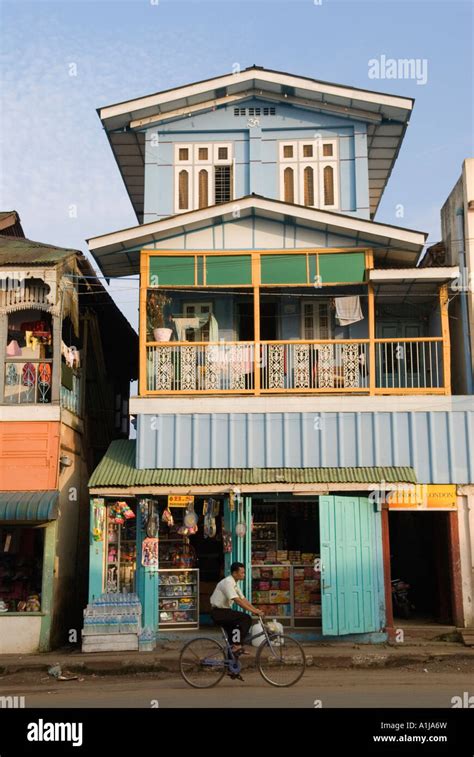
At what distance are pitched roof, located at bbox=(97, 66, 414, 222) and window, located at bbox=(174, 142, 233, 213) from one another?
92 centimetres

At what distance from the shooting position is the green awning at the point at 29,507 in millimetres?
16531

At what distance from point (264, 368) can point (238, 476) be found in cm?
231

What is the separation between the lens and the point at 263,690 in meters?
12.1

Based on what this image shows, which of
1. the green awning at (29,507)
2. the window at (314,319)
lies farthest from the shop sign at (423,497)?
the green awning at (29,507)

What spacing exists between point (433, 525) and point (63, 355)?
818cm

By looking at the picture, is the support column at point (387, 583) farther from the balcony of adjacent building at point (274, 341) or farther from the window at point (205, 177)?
the window at point (205, 177)

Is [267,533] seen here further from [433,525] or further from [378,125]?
[378,125]

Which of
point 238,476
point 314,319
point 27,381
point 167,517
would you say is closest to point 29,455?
point 27,381

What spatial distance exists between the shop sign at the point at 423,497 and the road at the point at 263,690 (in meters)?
3.08

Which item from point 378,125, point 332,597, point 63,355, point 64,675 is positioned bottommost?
point 64,675
